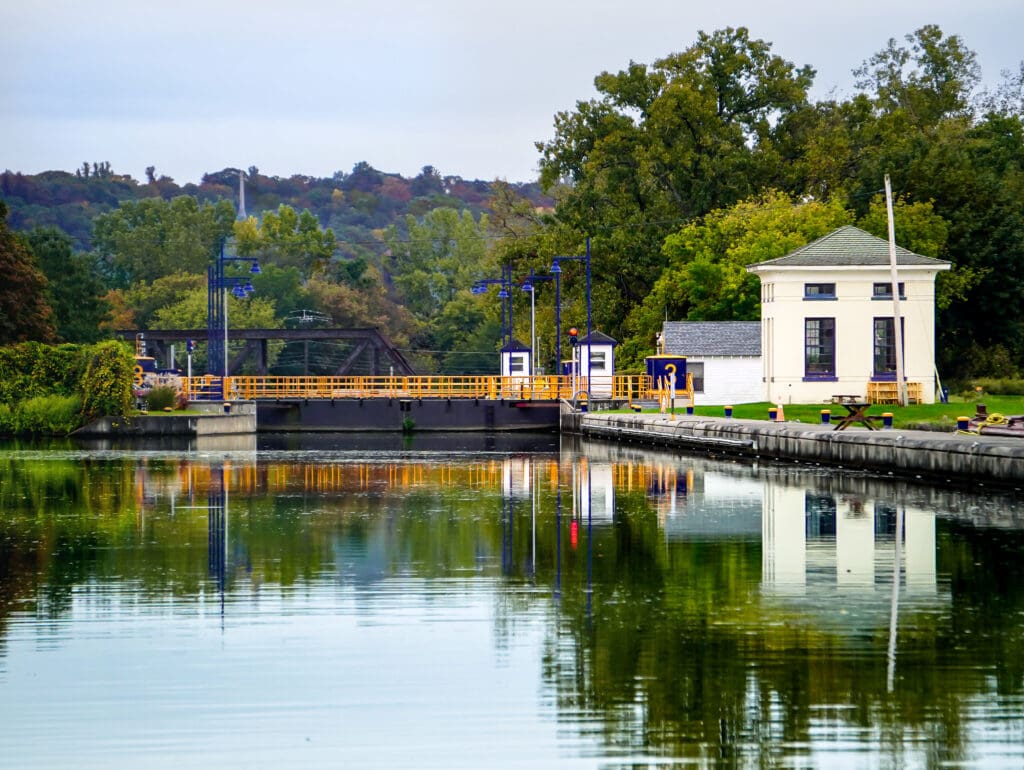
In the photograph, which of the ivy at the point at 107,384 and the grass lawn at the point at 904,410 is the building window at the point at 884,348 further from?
the ivy at the point at 107,384

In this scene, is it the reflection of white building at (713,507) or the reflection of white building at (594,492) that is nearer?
the reflection of white building at (713,507)

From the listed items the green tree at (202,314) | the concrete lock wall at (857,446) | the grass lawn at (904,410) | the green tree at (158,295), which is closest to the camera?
the concrete lock wall at (857,446)

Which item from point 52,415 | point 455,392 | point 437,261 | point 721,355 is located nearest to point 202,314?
point 437,261

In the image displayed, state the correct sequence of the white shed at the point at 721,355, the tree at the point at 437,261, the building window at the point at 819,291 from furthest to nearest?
the tree at the point at 437,261, the white shed at the point at 721,355, the building window at the point at 819,291

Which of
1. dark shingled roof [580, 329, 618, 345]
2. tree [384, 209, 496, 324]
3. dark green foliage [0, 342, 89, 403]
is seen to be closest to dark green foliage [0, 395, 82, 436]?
dark green foliage [0, 342, 89, 403]

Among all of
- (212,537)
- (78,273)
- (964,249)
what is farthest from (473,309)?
(212,537)

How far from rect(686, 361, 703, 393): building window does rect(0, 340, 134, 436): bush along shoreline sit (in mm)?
23491

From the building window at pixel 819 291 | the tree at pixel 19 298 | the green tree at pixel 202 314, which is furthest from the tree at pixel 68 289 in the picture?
the building window at pixel 819 291

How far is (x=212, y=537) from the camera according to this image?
24.1 m

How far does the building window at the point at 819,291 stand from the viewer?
59438 mm

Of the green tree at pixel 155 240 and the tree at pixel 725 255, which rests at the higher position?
the green tree at pixel 155 240

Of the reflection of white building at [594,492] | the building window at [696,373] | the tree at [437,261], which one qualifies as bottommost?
the reflection of white building at [594,492]

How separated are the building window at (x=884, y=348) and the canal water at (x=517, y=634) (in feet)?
99.9

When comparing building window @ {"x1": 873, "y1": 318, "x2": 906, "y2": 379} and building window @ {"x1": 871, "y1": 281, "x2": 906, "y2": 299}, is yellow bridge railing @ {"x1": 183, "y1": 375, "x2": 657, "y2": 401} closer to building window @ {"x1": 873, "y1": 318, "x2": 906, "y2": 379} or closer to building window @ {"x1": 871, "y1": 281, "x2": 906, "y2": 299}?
building window @ {"x1": 873, "y1": 318, "x2": 906, "y2": 379}
